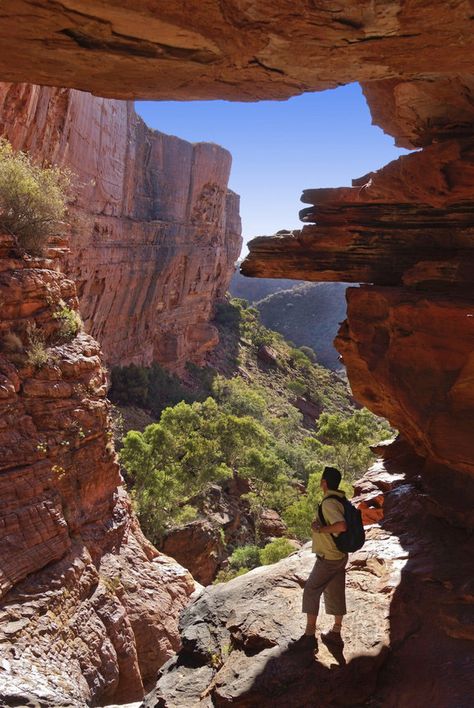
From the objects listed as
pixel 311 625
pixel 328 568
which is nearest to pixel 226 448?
pixel 311 625

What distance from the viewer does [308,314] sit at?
92562 mm

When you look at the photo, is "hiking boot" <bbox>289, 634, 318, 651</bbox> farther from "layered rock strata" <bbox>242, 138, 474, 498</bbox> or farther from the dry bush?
the dry bush

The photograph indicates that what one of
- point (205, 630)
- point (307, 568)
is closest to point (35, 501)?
point (205, 630)

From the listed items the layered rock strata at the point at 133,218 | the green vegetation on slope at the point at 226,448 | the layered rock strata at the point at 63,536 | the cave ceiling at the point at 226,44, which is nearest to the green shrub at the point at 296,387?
the green vegetation on slope at the point at 226,448

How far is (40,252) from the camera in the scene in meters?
11.2

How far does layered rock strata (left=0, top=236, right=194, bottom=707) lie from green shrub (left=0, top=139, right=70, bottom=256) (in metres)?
0.50

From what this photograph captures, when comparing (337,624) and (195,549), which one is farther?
(195,549)

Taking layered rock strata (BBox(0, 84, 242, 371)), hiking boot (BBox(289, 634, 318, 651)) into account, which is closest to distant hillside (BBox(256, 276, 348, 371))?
layered rock strata (BBox(0, 84, 242, 371))

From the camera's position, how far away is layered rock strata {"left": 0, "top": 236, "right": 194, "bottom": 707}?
7.80 m

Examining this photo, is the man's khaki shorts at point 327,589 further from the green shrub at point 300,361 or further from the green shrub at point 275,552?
the green shrub at point 300,361

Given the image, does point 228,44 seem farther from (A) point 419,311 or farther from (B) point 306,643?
(B) point 306,643

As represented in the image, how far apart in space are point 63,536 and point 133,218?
2428cm

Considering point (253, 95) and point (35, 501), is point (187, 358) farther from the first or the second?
point (253, 95)

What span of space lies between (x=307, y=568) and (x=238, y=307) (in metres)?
48.9
